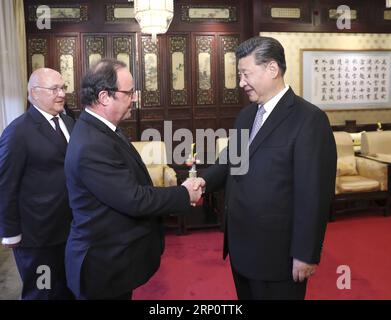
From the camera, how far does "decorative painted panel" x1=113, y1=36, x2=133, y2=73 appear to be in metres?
6.19

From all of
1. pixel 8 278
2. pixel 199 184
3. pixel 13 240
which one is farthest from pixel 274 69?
pixel 8 278

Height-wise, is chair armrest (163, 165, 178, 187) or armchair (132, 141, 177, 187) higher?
armchair (132, 141, 177, 187)

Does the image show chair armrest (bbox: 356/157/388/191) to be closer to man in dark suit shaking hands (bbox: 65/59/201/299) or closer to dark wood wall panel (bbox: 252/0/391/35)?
dark wood wall panel (bbox: 252/0/391/35)

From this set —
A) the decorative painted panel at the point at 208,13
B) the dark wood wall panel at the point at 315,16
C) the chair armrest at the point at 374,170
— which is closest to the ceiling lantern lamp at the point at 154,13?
the decorative painted panel at the point at 208,13

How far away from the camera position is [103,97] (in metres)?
1.45

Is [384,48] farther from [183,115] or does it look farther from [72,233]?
[72,233]

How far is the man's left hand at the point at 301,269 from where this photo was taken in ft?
4.91

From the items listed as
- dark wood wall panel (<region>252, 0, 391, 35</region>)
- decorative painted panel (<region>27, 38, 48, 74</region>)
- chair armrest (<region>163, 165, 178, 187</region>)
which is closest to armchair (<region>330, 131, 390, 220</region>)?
chair armrest (<region>163, 165, 178, 187</region>)

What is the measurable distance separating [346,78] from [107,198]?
6.19 meters

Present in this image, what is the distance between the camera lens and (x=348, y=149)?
4.92m

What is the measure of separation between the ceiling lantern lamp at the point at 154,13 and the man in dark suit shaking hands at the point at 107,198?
9.55ft

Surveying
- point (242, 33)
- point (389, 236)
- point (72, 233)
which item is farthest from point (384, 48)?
point (72, 233)

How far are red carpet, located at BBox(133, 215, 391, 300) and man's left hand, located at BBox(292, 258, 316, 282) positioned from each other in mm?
1280

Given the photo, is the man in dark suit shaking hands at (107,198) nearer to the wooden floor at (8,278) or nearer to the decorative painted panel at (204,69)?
the wooden floor at (8,278)
